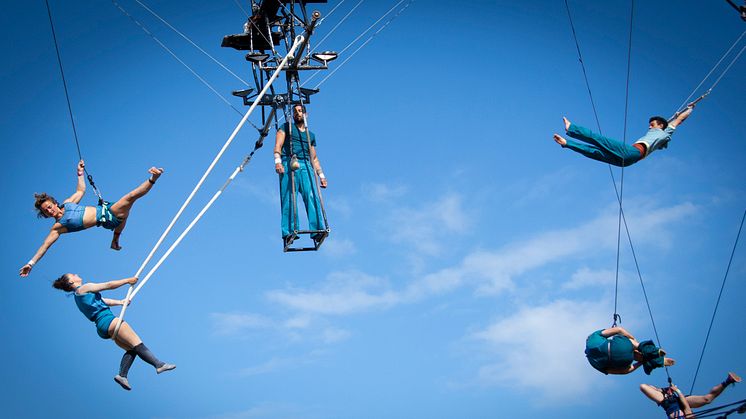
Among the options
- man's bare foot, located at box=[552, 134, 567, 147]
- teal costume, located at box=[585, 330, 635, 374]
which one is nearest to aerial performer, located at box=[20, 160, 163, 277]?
man's bare foot, located at box=[552, 134, 567, 147]

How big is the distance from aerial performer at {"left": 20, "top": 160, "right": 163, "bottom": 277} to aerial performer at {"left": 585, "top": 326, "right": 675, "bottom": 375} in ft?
16.7

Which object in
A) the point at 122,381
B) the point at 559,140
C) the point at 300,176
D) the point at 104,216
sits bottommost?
the point at 122,381

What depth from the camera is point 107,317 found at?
9.78 metres

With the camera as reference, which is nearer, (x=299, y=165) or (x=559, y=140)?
(x=559, y=140)

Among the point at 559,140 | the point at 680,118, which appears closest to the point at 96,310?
the point at 559,140

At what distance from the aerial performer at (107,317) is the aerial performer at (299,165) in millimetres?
2488

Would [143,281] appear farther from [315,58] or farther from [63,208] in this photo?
[315,58]

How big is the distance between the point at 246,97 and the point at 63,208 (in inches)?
112

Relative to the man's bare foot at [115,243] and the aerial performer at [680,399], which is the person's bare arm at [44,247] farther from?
the aerial performer at [680,399]

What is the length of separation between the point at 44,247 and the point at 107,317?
3.19ft

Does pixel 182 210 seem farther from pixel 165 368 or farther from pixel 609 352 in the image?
pixel 609 352

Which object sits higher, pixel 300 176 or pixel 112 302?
pixel 300 176

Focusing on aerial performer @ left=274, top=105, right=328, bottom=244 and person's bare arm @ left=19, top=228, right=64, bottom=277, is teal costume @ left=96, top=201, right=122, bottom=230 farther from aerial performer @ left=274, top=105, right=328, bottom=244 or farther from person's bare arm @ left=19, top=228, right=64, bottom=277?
aerial performer @ left=274, top=105, right=328, bottom=244

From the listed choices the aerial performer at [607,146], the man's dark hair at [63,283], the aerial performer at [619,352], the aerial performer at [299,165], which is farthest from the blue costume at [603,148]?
the man's dark hair at [63,283]
